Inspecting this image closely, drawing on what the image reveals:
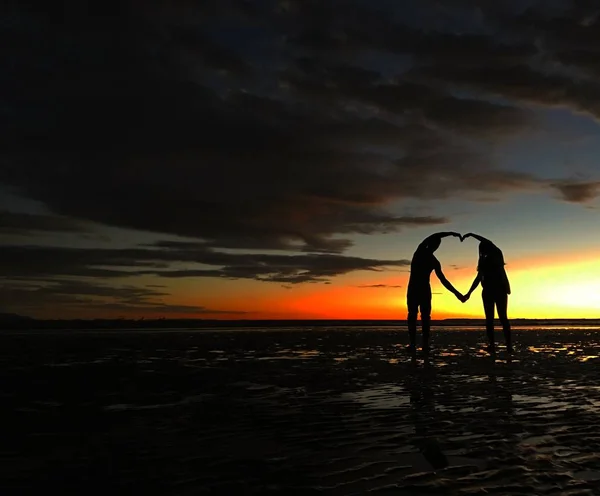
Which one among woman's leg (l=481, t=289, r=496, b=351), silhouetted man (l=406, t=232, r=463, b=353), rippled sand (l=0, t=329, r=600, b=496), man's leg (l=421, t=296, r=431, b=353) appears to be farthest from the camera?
woman's leg (l=481, t=289, r=496, b=351)

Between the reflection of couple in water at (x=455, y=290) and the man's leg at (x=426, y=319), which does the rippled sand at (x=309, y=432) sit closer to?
the man's leg at (x=426, y=319)

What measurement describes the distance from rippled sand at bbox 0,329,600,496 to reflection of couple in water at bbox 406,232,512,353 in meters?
2.95

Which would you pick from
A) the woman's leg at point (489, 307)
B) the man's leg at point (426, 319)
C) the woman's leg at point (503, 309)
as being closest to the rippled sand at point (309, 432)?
the man's leg at point (426, 319)

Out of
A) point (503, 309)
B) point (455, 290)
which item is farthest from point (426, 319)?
point (455, 290)

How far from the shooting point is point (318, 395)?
10.4m

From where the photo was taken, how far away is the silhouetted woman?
58.7 feet

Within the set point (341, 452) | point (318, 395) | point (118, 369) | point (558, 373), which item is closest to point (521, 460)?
point (341, 452)

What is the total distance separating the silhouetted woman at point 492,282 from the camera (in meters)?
17.9

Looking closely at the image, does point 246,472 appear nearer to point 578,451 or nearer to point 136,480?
point 136,480

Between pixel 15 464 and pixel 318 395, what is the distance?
556 centimetres

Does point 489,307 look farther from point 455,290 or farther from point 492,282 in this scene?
point 455,290

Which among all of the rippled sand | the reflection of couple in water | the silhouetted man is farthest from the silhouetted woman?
the rippled sand

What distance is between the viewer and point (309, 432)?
718cm

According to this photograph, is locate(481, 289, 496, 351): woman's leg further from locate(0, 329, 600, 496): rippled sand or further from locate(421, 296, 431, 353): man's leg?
locate(0, 329, 600, 496): rippled sand
